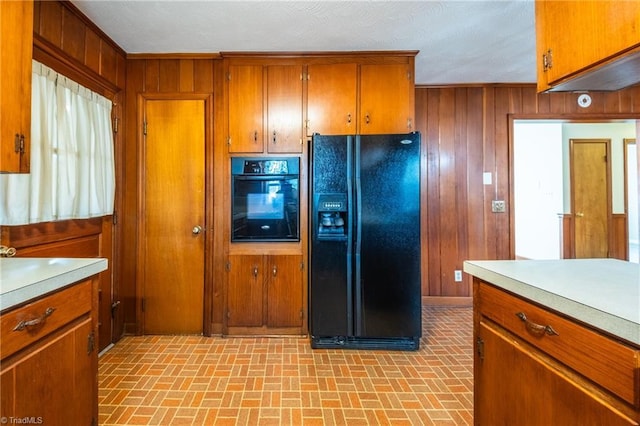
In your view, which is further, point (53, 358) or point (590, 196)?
point (590, 196)

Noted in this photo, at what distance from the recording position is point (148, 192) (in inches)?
105

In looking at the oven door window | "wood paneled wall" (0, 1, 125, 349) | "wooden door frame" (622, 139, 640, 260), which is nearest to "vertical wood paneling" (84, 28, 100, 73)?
"wood paneled wall" (0, 1, 125, 349)

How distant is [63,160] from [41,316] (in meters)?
1.37

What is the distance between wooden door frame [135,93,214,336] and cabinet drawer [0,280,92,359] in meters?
1.40

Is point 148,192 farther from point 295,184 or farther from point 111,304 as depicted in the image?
point 295,184

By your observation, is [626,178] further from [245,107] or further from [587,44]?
[245,107]

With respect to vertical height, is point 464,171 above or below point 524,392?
above

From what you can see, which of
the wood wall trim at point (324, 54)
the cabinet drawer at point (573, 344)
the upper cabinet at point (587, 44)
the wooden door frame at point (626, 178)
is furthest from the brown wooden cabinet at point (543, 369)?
the wooden door frame at point (626, 178)

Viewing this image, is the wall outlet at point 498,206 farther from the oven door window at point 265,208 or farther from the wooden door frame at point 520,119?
the oven door window at point 265,208

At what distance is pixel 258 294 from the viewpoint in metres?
2.62

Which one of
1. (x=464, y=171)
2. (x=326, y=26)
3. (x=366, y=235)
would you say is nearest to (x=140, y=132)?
(x=326, y=26)

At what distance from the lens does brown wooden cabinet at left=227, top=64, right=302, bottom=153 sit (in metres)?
2.65

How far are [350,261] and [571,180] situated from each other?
15.0ft

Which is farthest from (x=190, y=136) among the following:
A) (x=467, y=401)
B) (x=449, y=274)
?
(x=449, y=274)
